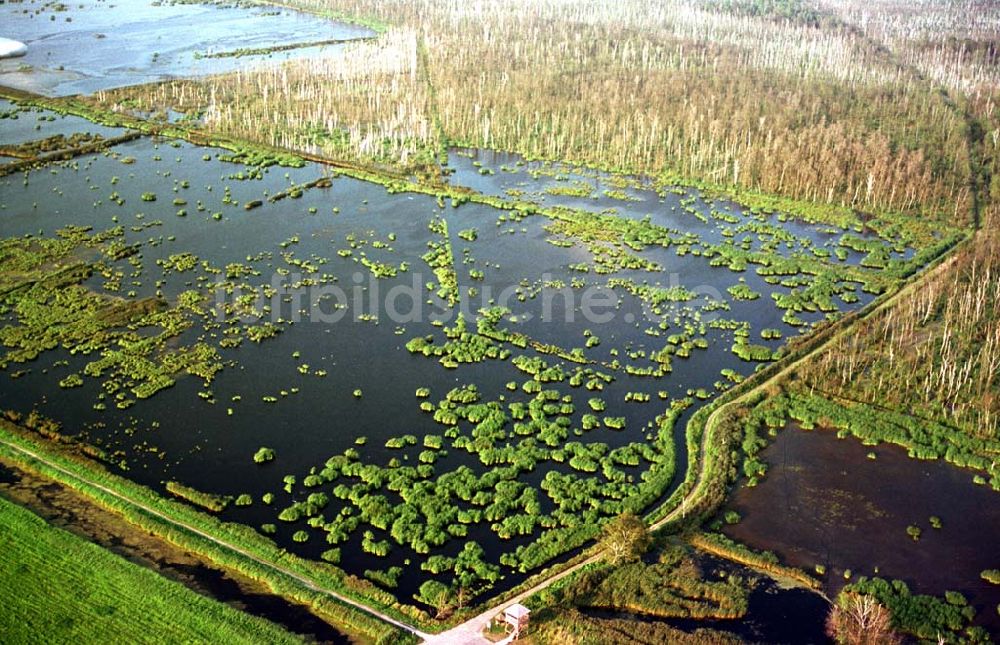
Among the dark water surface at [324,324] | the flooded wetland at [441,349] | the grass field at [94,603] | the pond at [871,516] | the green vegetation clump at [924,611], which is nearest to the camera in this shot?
the grass field at [94,603]

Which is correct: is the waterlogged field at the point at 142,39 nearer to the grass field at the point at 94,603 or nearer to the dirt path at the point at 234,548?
the dirt path at the point at 234,548

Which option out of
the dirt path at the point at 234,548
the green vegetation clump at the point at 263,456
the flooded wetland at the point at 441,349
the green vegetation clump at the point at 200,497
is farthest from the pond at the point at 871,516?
the green vegetation clump at the point at 200,497

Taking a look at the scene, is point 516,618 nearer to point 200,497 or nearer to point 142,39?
point 200,497

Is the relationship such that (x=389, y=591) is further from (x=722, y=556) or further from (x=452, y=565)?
(x=722, y=556)

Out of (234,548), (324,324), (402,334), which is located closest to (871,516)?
(402,334)

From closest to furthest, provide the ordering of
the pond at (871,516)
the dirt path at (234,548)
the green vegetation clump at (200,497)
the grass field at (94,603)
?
the grass field at (94,603) → the dirt path at (234,548) → the pond at (871,516) → the green vegetation clump at (200,497)
